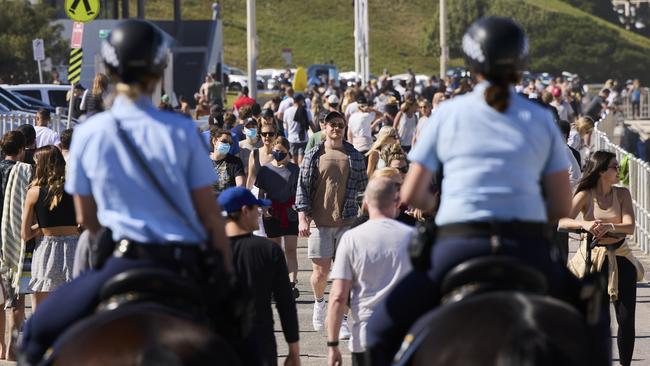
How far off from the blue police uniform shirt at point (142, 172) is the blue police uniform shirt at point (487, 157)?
96 centimetres

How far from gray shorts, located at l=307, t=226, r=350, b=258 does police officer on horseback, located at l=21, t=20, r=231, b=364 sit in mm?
8244

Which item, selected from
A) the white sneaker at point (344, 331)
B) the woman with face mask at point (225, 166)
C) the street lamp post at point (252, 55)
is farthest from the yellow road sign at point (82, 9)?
the street lamp post at point (252, 55)

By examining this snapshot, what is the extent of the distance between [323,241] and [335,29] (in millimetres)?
103585

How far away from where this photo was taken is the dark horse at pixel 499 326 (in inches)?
219

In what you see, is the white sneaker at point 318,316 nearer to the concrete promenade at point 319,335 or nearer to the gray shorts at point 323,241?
the concrete promenade at point 319,335

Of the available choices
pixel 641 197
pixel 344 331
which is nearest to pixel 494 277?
pixel 344 331

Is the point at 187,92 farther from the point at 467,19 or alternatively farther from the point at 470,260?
the point at 470,260

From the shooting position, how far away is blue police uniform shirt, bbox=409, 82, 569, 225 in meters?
6.01

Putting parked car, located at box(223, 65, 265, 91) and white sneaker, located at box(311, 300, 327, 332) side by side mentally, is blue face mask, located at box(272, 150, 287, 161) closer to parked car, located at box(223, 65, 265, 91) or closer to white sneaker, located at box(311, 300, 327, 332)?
white sneaker, located at box(311, 300, 327, 332)

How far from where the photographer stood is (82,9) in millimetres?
23109

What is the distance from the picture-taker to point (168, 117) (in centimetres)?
601

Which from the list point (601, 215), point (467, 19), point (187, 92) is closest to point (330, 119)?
point (601, 215)

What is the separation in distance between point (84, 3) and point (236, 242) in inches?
585

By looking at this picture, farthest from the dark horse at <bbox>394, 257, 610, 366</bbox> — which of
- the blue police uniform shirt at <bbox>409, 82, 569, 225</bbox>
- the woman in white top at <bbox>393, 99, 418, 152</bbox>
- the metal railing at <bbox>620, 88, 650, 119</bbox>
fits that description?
the metal railing at <bbox>620, 88, 650, 119</bbox>
